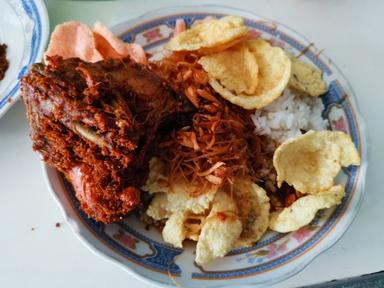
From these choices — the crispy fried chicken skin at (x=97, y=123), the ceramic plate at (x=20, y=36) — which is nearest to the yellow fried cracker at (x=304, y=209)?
the crispy fried chicken skin at (x=97, y=123)

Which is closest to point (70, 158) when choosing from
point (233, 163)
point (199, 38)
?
point (233, 163)

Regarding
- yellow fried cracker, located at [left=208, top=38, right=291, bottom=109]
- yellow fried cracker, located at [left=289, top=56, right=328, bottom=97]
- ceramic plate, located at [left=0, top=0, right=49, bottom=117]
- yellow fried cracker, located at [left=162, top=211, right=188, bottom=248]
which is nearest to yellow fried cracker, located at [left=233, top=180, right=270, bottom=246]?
yellow fried cracker, located at [left=162, top=211, right=188, bottom=248]

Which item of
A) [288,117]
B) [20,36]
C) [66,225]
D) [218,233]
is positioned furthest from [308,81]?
[20,36]

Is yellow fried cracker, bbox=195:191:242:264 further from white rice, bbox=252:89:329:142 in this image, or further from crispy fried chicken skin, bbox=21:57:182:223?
white rice, bbox=252:89:329:142

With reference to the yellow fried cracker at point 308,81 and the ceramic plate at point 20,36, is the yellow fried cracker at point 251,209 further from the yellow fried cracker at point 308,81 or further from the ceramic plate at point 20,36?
the ceramic plate at point 20,36

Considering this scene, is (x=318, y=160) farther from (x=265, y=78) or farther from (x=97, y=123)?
(x=97, y=123)
